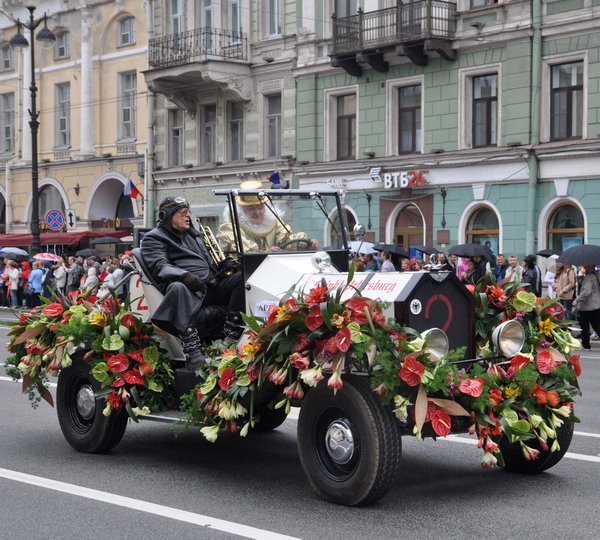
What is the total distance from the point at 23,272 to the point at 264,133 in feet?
27.0

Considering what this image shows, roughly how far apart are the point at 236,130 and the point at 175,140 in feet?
10.6

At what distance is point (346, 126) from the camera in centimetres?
3219

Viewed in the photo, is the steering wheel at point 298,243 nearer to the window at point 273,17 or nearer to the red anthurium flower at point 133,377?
the red anthurium flower at point 133,377

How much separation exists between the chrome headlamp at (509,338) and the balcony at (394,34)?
2183 centimetres

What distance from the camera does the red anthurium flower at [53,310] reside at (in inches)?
353

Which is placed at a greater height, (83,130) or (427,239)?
(83,130)

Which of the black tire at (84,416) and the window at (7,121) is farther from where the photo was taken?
the window at (7,121)

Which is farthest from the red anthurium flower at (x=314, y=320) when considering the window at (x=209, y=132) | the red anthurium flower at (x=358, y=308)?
the window at (x=209, y=132)

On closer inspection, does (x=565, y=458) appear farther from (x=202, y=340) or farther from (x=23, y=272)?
(x=23, y=272)

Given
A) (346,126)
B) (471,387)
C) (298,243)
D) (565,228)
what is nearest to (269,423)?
(298,243)

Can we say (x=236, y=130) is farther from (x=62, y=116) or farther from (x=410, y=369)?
(x=410, y=369)

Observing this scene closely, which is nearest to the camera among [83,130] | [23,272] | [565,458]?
[565,458]

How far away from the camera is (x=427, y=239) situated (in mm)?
29672

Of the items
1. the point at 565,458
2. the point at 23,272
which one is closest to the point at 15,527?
the point at 565,458
